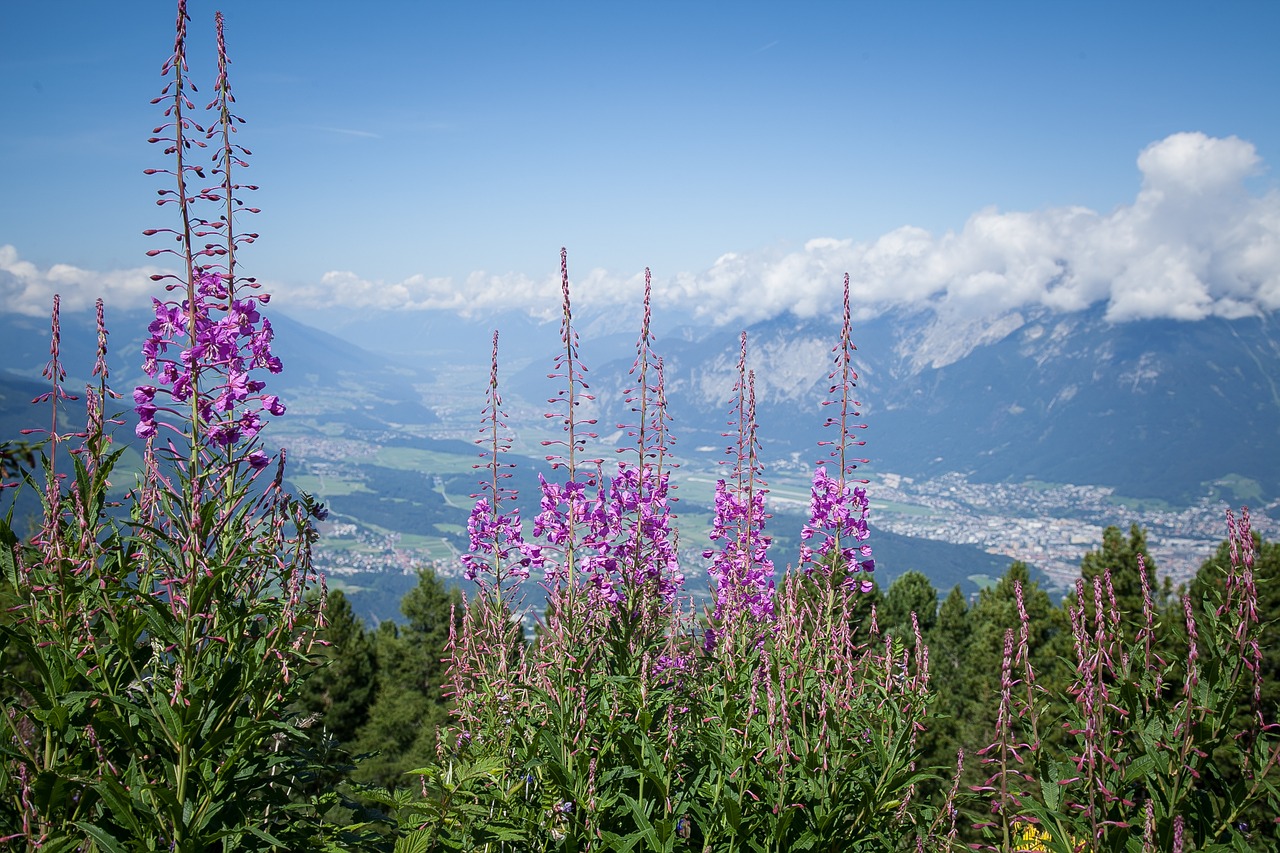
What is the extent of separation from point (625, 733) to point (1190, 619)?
8.08 ft

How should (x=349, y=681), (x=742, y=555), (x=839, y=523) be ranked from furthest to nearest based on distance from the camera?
(x=349, y=681), (x=839, y=523), (x=742, y=555)

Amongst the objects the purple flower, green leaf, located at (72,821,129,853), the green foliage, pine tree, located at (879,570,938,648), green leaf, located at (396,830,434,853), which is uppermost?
the purple flower

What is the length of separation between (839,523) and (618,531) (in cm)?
210

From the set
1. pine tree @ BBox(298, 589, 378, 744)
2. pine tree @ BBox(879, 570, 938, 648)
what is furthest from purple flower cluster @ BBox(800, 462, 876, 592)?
pine tree @ BBox(298, 589, 378, 744)

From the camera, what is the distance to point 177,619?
253cm

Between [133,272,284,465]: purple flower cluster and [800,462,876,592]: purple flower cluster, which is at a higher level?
[133,272,284,465]: purple flower cluster

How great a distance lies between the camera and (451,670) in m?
4.69

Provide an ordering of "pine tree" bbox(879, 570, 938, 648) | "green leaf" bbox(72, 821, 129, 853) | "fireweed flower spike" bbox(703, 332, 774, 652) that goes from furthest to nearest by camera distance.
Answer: "pine tree" bbox(879, 570, 938, 648) → "fireweed flower spike" bbox(703, 332, 774, 652) → "green leaf" bbox(72, 821, 129, 853)

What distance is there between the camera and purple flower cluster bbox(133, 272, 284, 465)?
272 centimetres

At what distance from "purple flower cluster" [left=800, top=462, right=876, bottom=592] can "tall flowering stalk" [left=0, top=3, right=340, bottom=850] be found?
415cm

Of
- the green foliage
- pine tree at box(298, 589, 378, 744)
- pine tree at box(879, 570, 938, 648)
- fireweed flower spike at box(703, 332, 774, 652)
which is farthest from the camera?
pine tree at box(879, 570, 938, 648)

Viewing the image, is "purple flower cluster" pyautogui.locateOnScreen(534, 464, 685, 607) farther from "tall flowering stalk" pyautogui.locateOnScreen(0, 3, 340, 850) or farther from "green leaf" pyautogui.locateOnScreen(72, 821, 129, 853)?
"green leaf" pyautogui.locateOnScreen(72, 821, 129, 853)

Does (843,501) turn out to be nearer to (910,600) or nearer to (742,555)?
(742,555)

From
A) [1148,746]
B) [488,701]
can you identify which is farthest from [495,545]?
[1148,746]
